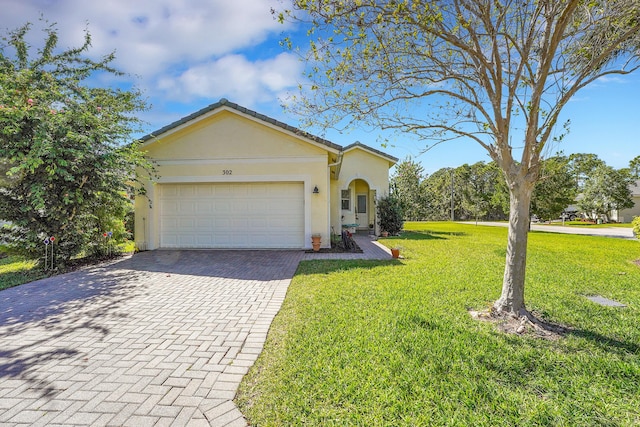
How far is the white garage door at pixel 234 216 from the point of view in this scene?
11.6 metres

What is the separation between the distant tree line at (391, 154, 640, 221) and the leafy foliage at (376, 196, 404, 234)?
0.92m

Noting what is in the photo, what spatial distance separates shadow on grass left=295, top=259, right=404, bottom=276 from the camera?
7916 mm

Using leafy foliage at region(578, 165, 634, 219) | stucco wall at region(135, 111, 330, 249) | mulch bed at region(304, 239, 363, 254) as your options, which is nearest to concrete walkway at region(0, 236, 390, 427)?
mulch bed at region(304, 239, 363, 254)

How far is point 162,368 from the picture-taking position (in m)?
3.23

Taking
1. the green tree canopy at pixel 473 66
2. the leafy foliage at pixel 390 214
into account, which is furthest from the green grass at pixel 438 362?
the leafy foliage at pixel 390 214

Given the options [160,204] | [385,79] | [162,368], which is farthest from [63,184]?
[385,79]

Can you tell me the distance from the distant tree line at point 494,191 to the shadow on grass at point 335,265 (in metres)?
10.3

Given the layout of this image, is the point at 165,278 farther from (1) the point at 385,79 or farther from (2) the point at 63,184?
(1) the point at 385,79

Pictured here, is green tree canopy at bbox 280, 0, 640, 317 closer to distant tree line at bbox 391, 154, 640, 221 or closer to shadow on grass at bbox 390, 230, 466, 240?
shadow on grass at bbox 390, 230, 466, 240

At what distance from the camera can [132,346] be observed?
12.4 ft

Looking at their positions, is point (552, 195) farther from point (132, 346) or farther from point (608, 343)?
point (132, 346)

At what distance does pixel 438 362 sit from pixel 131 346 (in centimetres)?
374

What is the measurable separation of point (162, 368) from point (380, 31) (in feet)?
17.7

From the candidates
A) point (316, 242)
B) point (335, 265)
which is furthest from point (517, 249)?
point (316, 242)
